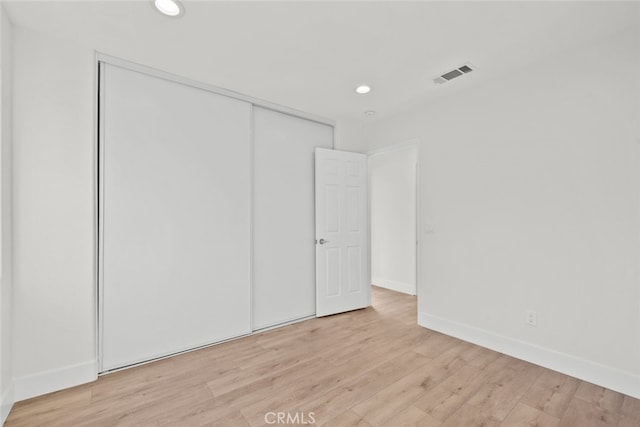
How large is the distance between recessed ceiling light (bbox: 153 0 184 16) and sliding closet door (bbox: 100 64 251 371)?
842mm

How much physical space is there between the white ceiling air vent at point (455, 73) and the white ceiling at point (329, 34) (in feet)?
0.28

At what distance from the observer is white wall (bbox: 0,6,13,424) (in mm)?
1766

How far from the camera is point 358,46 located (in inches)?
86.9

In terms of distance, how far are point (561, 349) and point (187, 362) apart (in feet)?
10.1

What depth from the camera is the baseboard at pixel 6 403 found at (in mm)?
1705

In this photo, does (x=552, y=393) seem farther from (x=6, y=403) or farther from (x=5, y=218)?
(x=5, y=218)

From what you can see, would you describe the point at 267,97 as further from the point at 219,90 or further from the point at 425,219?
the point at 425,219

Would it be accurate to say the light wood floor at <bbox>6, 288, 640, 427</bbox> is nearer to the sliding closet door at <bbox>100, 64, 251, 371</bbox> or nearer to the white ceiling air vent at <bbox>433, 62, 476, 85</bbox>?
the sliding closet door at <bbox>100, 64, 251, 371</bbox>

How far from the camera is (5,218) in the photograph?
184 cm

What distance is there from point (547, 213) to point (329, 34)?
2258mm

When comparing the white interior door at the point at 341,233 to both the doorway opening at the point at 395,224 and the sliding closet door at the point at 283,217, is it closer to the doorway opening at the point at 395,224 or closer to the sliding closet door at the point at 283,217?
the sliding closet door at the point at 283,217

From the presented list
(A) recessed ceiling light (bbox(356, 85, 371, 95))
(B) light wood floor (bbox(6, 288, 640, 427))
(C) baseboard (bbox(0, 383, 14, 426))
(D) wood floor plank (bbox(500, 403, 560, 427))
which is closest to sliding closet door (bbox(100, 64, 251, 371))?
(B) light wood floor (bbox(6, 288, 640, 427))

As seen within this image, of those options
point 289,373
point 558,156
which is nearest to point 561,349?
point 558,156

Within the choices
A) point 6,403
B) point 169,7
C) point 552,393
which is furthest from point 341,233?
point 6,403
